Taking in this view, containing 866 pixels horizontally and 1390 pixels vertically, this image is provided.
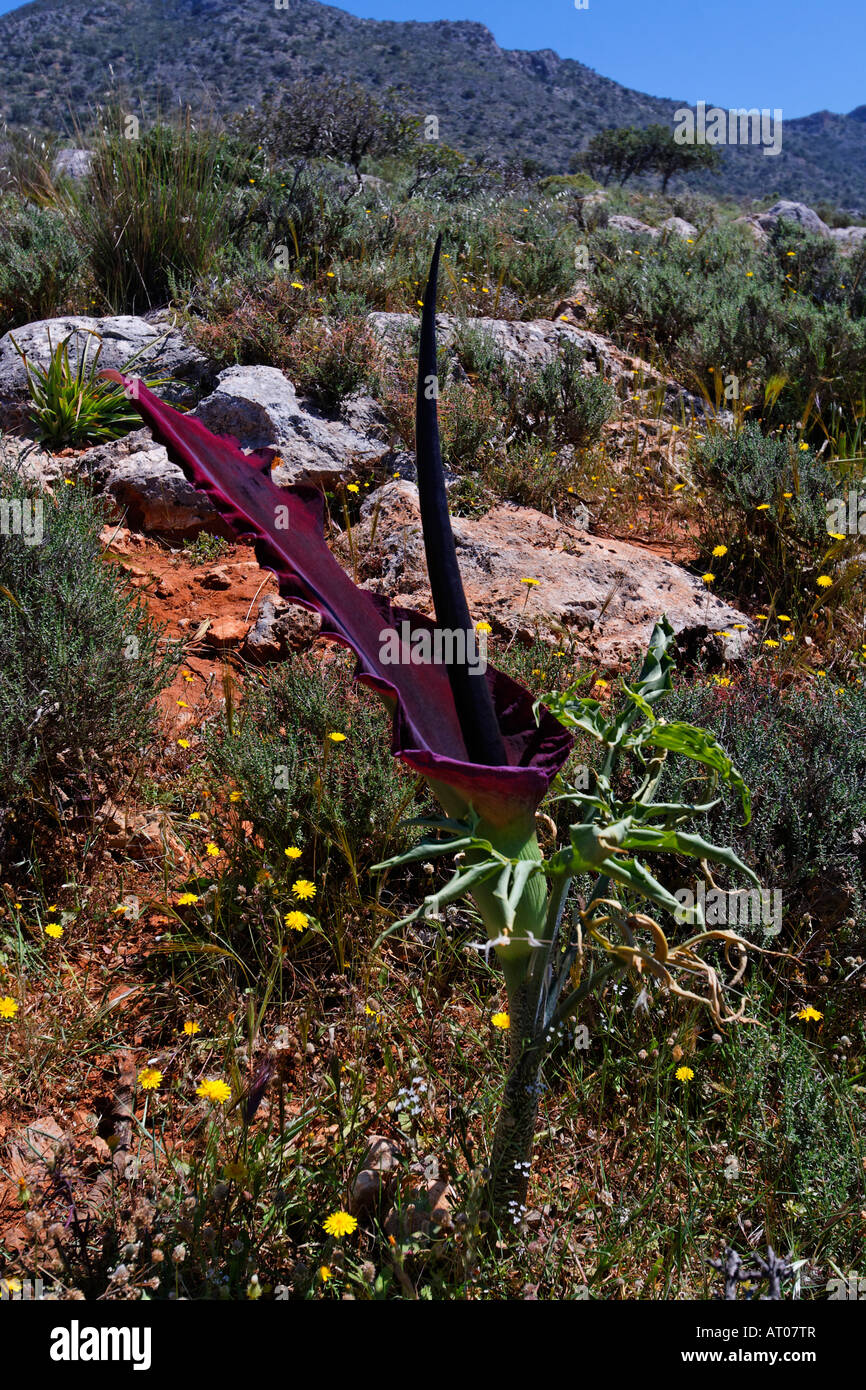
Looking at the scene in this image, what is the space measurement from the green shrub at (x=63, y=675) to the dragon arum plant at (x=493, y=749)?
1.40 metres

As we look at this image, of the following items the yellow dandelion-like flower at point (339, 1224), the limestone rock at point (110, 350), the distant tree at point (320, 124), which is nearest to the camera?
the yellow dandelion-like flower at point (339, 1224)

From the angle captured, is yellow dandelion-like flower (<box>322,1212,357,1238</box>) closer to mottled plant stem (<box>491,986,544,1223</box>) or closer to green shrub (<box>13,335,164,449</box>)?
mottled plant stem (<box>491,986,544,1223</box>)

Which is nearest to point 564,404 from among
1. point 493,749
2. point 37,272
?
point 37,272

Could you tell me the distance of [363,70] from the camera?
1679 inches

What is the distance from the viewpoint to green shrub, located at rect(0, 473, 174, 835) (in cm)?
238

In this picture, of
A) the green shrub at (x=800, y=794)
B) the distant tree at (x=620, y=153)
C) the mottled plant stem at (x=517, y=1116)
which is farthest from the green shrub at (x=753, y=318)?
the distant tree at (x=620, y=153)

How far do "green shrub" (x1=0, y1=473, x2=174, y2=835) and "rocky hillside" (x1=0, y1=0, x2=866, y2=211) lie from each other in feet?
124

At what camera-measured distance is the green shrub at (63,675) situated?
7.82ft

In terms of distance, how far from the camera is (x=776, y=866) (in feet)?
7.35

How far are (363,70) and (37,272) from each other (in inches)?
1860

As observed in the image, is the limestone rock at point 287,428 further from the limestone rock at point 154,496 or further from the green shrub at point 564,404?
the green shrub at point 564,404

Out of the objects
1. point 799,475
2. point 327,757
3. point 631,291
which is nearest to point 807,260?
point 631,291

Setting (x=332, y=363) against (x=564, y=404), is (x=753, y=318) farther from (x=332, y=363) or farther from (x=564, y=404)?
(x=332, y=363)
